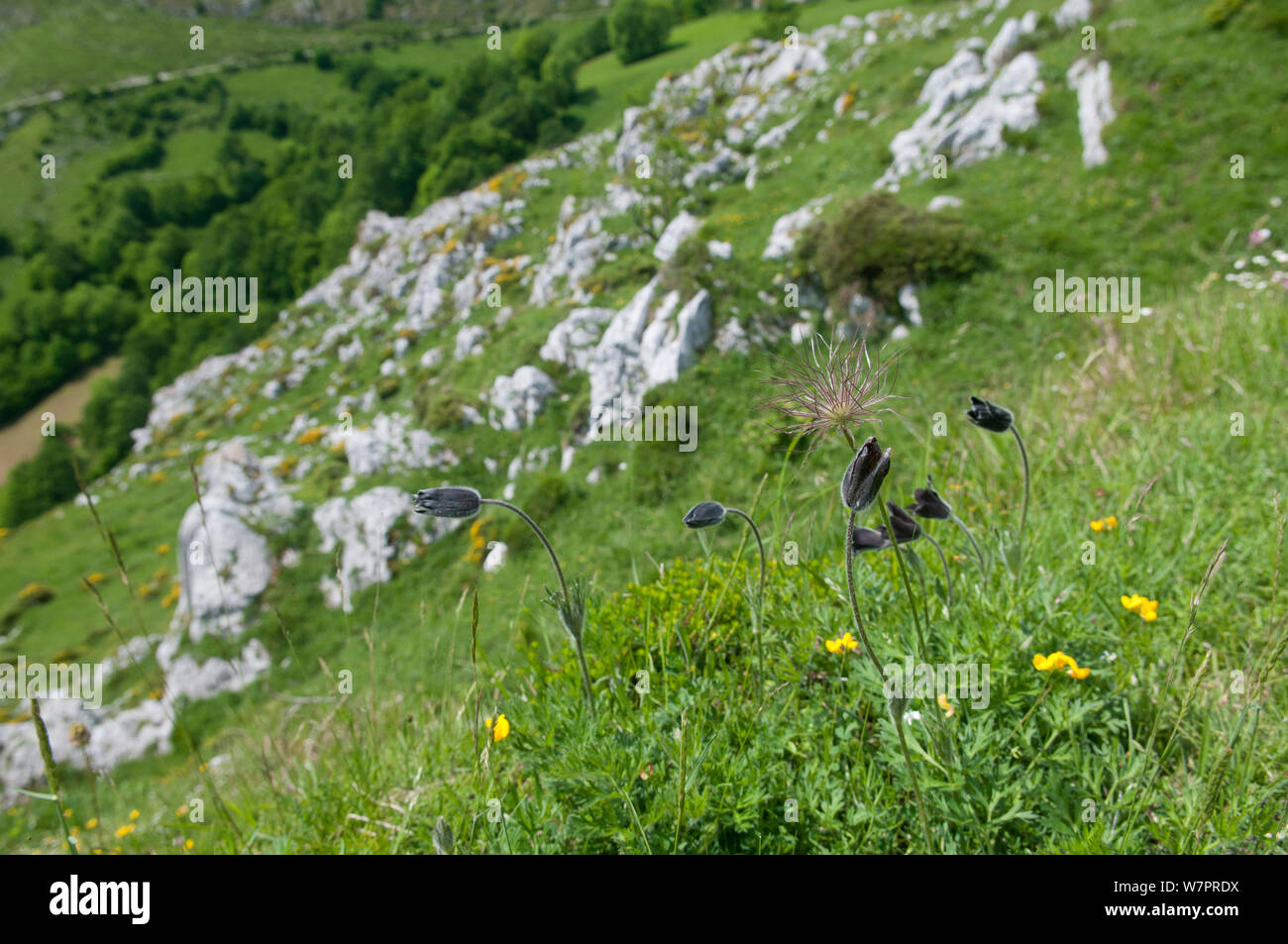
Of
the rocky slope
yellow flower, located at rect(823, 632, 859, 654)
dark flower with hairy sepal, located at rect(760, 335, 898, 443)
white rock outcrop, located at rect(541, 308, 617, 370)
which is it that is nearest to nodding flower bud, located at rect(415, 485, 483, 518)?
dark flower with hairy sepal, located at rect(760, 335, 898, 443)

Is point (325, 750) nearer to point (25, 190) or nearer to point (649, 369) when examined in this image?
point (649, 369)

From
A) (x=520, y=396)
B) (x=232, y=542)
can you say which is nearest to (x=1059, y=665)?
(x=520, y=396)

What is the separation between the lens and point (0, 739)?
69.6 feet

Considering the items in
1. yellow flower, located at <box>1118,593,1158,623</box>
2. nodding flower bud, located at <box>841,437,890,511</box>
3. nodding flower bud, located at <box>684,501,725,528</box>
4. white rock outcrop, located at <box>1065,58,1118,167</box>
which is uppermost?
white rock outcrop, located at <box>1065,58,1118,167</box>

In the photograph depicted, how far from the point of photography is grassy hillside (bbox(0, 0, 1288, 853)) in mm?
1785

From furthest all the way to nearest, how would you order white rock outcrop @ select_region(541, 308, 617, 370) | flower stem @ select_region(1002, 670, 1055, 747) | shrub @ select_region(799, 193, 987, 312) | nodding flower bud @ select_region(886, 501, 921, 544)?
1. white rock outcrop @ select_region(541, 308, 617, 370)
2. shrub @ select_region(799, 193, 987, 312)
3. nodding flower bud @ select_region(886, 501, 921, 544)
4. flower stem @ select_region(1002, 670, 1055, 747)

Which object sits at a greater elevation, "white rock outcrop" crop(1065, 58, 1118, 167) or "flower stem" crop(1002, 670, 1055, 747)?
"white rock outcrop" crop(1065, 58, 1118, 167)

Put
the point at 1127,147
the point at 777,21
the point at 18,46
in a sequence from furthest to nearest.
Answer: the point at 18,46
the point at 777,21
the point at 1127,147

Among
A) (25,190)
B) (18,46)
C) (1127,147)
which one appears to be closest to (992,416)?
(1127,147)

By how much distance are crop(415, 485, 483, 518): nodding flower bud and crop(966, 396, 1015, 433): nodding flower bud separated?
1.57 m

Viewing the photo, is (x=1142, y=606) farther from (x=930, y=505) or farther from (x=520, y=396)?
(x=520, y=396)

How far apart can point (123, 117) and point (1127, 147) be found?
11155 centimetres

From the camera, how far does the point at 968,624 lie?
2.08 meters

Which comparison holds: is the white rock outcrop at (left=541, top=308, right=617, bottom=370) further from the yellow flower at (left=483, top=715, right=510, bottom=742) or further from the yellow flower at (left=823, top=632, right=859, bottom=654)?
the yellow flower at (left=483, top=715, right=510, bottom=742)
